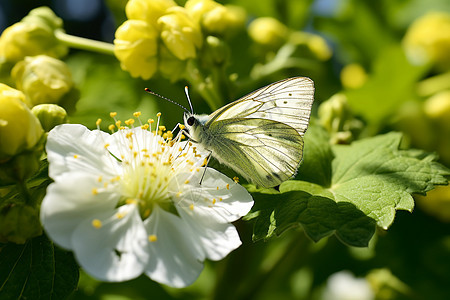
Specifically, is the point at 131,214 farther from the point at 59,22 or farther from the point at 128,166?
the point at 59,22

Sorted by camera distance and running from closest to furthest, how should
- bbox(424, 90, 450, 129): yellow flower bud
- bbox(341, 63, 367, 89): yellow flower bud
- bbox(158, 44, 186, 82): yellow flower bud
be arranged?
1. bbox(158, 44, 186, 82): yellow flower bud
2. bbox(424, 90, 450, 129): yellow flower bud
3. bbox(341, 63, 367, 89): yellow flower bud

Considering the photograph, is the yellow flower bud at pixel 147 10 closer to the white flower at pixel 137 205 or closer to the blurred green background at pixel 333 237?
the white flower at pixel 137 205

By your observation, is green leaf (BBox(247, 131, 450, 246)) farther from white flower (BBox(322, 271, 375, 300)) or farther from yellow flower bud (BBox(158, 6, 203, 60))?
white flower (BBox(322, 271, 375, 300))

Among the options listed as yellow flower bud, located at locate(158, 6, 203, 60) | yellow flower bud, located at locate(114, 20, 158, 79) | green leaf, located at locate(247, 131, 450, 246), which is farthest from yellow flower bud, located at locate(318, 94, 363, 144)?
yellow flower bud, located at locate(114, 20, 158, 79)

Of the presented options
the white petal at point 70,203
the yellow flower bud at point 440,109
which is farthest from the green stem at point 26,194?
the yellow flower bud at point 440,109

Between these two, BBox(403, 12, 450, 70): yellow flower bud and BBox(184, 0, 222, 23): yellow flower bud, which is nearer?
BBox(184, 0, 222, 23): yellow flower bud

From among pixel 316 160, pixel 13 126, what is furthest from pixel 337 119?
pixel 13 126
